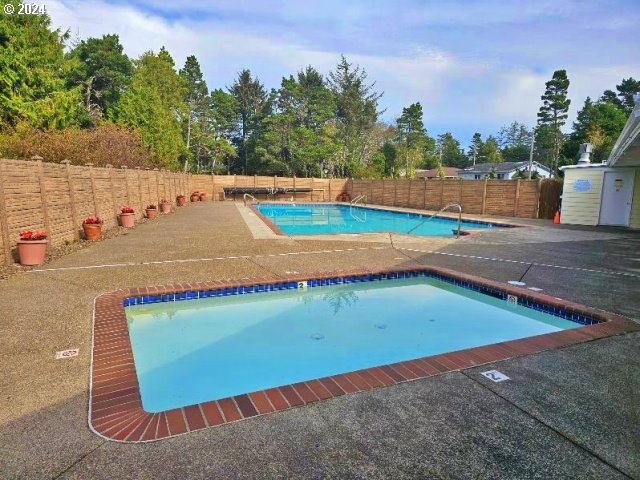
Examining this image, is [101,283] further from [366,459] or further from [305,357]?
[366,459]

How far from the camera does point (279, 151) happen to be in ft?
125

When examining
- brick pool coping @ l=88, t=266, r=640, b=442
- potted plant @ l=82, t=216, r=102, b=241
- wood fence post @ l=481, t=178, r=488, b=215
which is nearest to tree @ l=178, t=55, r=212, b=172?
wood fence post @ l=481, t=178, r=488, b=215

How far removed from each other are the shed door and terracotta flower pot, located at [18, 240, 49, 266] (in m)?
17.3

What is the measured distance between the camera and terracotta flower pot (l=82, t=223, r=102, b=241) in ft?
30.0

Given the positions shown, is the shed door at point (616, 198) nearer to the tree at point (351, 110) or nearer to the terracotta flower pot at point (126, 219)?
the terracotta flower pot at point (126, 219)

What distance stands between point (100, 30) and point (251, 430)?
40.0 meters

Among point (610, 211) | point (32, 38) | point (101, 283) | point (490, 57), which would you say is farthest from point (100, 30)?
point (610, 211)

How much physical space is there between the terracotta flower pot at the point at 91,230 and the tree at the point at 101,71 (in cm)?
2738

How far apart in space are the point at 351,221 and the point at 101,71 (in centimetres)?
2668

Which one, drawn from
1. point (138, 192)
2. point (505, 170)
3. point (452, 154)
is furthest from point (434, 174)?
point (138, 192)

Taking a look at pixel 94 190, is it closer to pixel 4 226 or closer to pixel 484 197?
pixel 4 226

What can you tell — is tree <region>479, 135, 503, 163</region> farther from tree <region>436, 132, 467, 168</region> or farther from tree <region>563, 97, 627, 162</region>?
tree <region>563, 97, 627, 162</region>

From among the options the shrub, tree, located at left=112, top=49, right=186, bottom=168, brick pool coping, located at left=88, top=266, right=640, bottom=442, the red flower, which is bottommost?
brick pool coping, located at left=88, top=266, right=640, bottom=442

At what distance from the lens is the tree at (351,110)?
4206 centimetres
